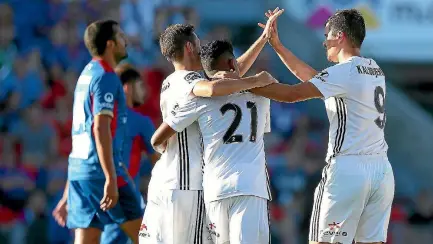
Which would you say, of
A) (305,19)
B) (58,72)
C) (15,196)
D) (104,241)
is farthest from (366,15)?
(104,241)

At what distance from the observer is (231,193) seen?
24.7 feet

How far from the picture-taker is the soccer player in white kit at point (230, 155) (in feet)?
24.7

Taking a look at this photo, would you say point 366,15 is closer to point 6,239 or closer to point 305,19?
point 305,19

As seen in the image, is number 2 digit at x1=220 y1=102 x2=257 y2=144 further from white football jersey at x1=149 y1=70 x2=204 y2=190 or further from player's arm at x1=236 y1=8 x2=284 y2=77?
player's arm at x1=236 y1=8 x2=284 y2=77

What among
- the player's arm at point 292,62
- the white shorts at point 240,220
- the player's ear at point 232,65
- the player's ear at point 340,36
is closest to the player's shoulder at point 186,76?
the player's ear at point 232,65

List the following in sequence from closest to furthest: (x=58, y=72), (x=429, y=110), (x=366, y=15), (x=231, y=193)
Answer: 1. (x=231, y=193)
2. (x=58, y=72)
3. (x=366, y=15)
4. (x=429, y=110)

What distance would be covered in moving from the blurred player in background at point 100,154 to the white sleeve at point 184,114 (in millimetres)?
1071

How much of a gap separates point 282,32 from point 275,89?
9.65 metres

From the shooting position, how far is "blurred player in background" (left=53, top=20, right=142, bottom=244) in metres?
8.74

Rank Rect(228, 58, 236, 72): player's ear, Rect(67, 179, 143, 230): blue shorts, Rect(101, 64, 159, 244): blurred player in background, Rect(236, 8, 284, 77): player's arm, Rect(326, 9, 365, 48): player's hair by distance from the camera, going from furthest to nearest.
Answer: Rect(101, 64, 159, 244): blurred player in background
Rect(67, 179, 143, 230): blue shorts
Rect(236, 8, 284, 77): player's arm
Rect(326, 9, 365, 48): player's hair
Rect(228, 58, 236, 72): player's ear

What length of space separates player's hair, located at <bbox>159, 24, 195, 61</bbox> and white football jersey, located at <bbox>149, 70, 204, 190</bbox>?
14 cm

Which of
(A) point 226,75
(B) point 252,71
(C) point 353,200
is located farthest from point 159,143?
(B) point 252,71

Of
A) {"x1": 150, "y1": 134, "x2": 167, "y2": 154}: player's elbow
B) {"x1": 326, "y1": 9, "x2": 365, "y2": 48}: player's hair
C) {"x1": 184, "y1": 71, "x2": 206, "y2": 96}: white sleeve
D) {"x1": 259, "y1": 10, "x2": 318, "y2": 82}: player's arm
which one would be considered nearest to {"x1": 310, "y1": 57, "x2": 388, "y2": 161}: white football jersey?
{"x1": 326, "y1": 9, "x2": 365, "y2": 48}: player's hair

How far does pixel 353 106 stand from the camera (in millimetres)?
7730
